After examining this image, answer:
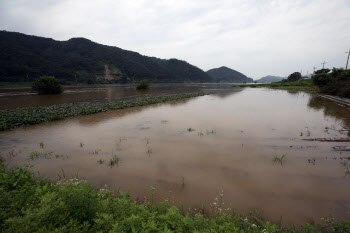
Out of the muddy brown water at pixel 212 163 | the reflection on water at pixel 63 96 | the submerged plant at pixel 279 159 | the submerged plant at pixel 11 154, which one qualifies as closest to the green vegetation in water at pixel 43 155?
the muddy brown water at pixel 212 163

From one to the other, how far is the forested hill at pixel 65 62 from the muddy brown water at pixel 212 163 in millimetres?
108159

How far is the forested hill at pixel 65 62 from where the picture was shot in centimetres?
9338

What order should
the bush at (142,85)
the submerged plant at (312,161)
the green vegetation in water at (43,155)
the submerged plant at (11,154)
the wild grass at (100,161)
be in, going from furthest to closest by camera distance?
the bush at (142,85) → the submerged plant at (11,154) → the green vegetation in water at (43,155) → the wild grass at (100,161) → the submerged plant at (312,161)

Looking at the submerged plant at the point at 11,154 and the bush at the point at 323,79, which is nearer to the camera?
the submerged plant at the point at 11,154

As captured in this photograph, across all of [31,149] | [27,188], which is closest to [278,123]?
[27,188]

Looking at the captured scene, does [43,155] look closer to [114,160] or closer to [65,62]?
[114,160]

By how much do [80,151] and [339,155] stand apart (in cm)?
1438

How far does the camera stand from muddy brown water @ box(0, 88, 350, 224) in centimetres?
545

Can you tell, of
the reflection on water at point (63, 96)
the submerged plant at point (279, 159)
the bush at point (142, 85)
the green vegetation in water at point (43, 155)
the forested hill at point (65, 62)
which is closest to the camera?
the submerged plant at point (279, 159)

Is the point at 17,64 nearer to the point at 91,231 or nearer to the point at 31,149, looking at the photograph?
the point at 31,149

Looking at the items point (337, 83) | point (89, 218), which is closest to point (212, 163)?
point (89, 218)

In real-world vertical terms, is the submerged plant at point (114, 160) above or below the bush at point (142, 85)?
below

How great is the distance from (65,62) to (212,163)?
162167 mm

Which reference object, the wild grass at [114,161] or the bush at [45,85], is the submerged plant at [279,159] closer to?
the wild grass at [114,161]
